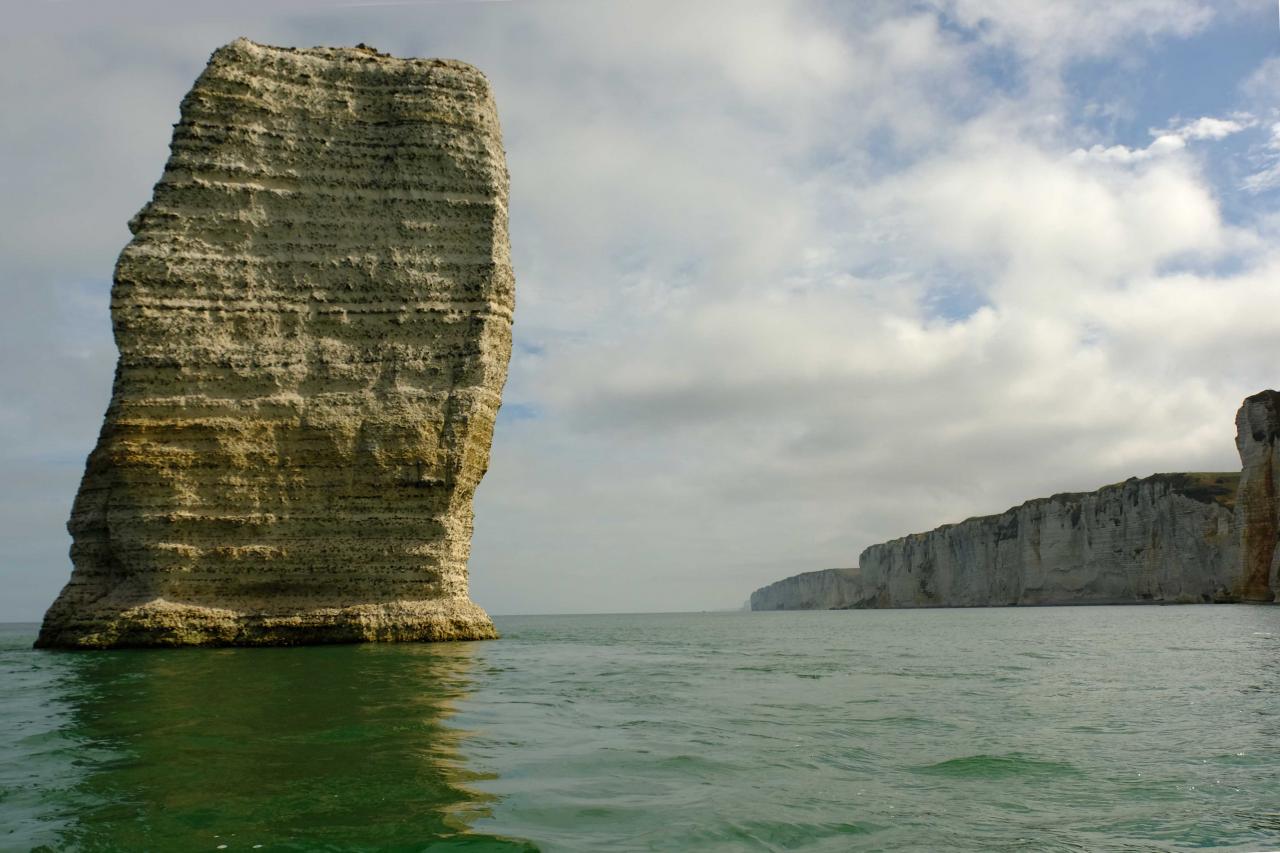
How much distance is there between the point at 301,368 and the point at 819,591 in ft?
448

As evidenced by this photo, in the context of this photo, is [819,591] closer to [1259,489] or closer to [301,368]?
[1259,489]

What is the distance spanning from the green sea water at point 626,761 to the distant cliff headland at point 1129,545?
2023 inches

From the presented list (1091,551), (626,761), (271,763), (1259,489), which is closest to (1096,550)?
(1091,551)

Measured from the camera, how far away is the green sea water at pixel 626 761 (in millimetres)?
4172

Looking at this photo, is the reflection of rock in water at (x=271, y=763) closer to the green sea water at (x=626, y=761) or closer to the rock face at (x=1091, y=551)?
the green sea water at (x=626, y=761)

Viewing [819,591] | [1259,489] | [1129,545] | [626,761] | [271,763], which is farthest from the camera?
[819,591]

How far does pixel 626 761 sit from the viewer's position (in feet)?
19.4

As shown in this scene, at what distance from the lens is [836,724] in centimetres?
767

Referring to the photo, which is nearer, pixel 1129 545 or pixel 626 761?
pixel 626 761

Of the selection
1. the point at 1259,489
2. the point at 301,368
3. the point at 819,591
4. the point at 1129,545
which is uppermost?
the point at 1259,489

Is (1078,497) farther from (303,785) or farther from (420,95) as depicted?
(303,785)

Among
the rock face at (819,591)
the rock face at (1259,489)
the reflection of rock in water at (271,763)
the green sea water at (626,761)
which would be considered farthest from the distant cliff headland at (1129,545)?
the reflection of rock in water at (271,763)

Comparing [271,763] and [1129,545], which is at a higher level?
[1129,545]

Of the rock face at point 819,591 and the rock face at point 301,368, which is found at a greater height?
the rock face at point 301,368
